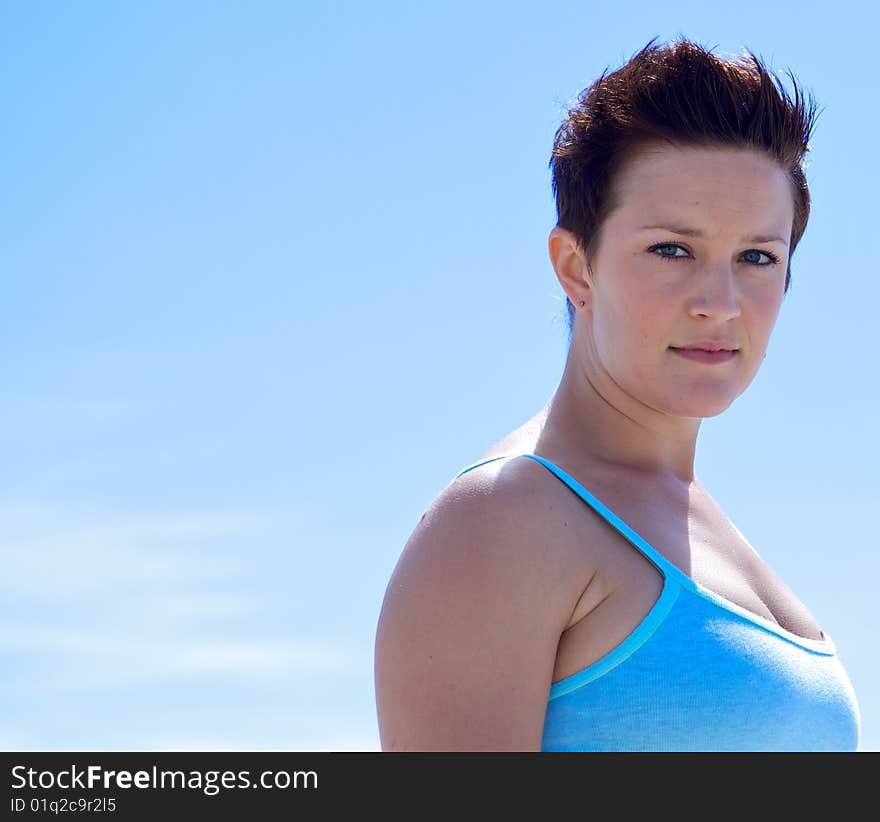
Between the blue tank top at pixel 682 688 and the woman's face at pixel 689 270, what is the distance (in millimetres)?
445

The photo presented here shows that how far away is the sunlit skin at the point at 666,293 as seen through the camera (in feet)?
9.49

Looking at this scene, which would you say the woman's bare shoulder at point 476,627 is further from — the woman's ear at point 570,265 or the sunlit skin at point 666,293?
the woman's ear at point 570,265

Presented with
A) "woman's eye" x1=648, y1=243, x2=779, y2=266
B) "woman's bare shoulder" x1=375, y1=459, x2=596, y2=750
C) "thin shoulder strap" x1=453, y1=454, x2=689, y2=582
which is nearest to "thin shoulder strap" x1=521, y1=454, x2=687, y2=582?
"thin shoulder strap" x1=453, y1=454, x2=689, y2=582

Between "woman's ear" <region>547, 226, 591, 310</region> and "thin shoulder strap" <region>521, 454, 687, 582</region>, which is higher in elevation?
"woman's ear" <region>547, 226, 591, 310</region>

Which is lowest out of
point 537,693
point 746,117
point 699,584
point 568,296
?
point 537,693

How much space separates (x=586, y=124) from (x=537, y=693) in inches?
54.6

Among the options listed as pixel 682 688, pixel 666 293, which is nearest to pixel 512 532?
pixel 682 688

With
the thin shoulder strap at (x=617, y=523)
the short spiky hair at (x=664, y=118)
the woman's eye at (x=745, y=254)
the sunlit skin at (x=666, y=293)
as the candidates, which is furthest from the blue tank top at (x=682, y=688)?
the short spiky hair at (x=664, y=118)

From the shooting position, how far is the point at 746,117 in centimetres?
302

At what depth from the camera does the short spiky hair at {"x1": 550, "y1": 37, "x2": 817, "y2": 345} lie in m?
2.97

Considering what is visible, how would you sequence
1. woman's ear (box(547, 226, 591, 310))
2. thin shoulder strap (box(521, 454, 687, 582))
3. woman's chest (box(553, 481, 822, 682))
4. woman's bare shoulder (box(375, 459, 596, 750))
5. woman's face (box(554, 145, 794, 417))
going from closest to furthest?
woman's bare shoulder (box(375, 459, 596, 750)) < woman's chest (box(553, 481, 822, 682)) < thin shoulder strap (box(521, 454, 687, 582)) < woman's face (box(554, 145, 794, 417)) < woman's ear (box(547, 226, 591, 310))

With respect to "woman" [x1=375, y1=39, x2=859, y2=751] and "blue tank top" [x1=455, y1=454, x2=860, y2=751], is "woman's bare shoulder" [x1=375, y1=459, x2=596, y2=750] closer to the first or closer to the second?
"woman" [x1=375, y1=39, x2=859, y2=751]
